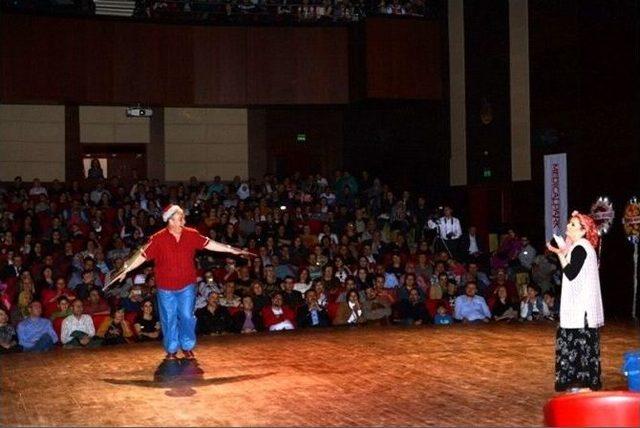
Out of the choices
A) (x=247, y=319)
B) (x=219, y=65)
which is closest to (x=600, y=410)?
(x=247, y=319)

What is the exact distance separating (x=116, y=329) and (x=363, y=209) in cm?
678

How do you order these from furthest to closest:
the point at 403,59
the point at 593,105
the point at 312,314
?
the point at 403,59, the point at 593,105, the point at 312,314

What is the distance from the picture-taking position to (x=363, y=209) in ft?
55.7

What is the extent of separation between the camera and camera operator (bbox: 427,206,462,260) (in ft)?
52.9

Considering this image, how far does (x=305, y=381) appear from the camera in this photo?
8.02 m

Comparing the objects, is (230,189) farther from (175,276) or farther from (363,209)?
(175,276)

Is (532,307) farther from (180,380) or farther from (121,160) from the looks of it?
(121,160)

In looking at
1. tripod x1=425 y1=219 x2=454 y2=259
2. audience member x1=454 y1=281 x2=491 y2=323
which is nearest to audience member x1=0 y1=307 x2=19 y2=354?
audience member x1=454 y1=281 x2=491 y2=323

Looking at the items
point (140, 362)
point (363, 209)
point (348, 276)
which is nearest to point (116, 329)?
point (140, 362)

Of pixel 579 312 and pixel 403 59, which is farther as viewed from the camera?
pixel 403 59

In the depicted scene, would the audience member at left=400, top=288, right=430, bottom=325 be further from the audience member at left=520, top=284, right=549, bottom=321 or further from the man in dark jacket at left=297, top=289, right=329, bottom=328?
the audience member at left=520, top=284, right=549, bottom=321

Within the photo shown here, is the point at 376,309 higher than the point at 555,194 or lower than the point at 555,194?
lower

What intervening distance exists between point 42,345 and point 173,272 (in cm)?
250

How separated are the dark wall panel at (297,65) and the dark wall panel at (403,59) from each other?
1082 mm
